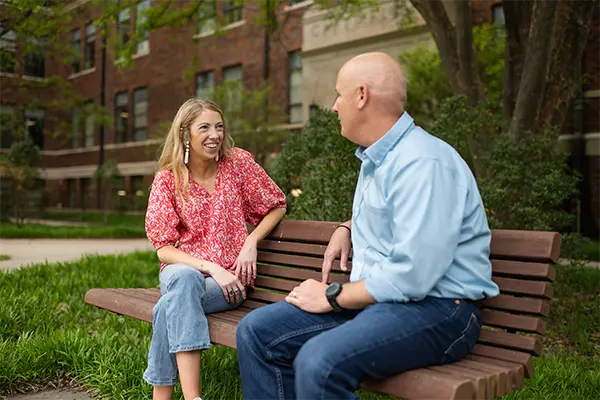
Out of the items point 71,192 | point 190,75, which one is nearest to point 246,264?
point 190,75

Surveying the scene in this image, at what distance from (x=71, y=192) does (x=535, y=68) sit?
31.4 meters

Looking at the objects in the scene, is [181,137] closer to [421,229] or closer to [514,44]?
[421,229]

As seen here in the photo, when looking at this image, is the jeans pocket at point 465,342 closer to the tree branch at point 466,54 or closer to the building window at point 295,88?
the tree branch at point 466,54

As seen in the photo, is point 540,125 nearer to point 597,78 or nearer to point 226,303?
point 226,303

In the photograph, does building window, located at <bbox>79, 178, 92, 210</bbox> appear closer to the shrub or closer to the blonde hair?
the shrub

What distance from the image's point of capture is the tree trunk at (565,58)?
7273mm

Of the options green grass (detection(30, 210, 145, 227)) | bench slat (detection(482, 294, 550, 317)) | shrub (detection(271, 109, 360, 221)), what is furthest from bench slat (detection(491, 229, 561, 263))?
green grass (detection(30, 210, 145, 227))

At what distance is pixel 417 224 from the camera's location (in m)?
2.37

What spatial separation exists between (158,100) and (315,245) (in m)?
26.2

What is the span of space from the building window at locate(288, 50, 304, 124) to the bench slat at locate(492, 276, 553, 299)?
1924cm

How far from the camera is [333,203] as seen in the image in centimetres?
668

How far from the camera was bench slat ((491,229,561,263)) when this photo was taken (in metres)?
2.84

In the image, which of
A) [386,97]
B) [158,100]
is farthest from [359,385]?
[158,100]

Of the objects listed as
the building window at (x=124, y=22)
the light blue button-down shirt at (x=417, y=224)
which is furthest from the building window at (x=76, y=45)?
the light blue button-down shirt at (x=417, y=224)
